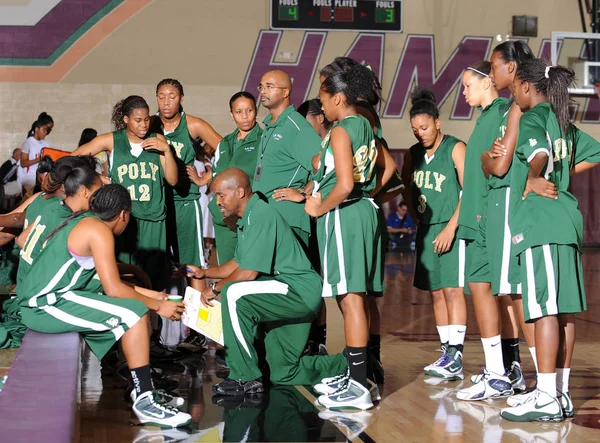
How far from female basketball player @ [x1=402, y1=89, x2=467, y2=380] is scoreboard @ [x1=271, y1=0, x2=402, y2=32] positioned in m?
9.33

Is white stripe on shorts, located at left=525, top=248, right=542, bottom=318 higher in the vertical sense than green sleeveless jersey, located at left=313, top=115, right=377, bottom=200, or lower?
lower

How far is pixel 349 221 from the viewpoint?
4512mm

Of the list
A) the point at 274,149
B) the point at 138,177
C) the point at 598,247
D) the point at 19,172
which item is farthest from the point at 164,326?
the point at 598,247

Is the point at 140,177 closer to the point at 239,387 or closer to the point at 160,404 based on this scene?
the point at 239,387

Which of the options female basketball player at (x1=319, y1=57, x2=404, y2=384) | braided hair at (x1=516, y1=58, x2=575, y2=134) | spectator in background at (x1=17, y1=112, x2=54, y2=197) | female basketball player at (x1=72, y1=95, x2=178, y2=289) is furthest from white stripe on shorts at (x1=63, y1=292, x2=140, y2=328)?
spectator in background at (x1=17, y1=112, x2=54, y2=197)

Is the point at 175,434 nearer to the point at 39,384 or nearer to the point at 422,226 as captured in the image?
the point at 39,384

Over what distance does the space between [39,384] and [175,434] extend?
864 millimetres

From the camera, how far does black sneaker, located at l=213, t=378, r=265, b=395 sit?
4680mm

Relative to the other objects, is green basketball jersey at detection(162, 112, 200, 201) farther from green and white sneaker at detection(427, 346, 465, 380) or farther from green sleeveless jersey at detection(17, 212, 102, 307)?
green and white sneaker at detection(427, 346, 465, 380)

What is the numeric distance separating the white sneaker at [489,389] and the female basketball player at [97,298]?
59.0 inches

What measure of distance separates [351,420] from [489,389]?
32.7 inches

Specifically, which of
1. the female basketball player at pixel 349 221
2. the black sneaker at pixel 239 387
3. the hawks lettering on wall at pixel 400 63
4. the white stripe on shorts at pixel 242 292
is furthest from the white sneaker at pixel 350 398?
the hawks lettering on wall at pixel 400 63

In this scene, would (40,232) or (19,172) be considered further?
(19,172)

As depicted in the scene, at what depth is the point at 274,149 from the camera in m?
5.30
